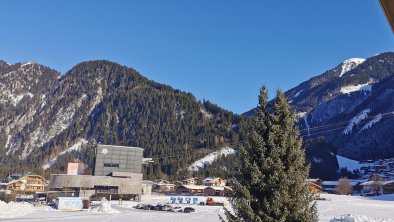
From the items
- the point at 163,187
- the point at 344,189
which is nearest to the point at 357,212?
the point at 344,189

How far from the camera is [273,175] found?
15.7 metres

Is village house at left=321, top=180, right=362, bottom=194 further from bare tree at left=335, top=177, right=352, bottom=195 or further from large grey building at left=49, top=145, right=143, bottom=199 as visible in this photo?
large grey building at left=49, top=145, right=143, bottom=199

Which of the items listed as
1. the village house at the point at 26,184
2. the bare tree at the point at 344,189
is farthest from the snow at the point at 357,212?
the village house at the point at 26,184

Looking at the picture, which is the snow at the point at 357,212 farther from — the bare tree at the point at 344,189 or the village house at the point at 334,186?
the village house at the point at 334,186

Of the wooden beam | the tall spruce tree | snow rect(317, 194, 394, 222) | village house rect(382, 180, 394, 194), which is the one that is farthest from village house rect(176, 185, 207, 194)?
the wooden beam

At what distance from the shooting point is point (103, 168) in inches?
5330

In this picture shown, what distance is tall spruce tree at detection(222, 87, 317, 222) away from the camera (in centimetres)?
1552

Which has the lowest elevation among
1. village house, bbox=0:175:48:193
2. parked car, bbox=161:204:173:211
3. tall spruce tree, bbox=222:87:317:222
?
parked car, bbox=161:204:173:211

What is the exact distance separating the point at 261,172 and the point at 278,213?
5.69 feet

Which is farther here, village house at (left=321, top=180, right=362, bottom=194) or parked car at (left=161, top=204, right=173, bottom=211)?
village house at (left=321, top=180, right=362, bottom=194)

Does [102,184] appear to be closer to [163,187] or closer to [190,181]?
[163,187]

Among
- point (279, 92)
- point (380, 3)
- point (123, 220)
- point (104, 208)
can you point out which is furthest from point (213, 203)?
point (380, 3)

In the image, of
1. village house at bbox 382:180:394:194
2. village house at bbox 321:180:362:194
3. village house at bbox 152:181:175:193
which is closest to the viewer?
village house at bbox 382:180:394:194

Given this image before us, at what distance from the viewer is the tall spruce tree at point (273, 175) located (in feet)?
50.9
